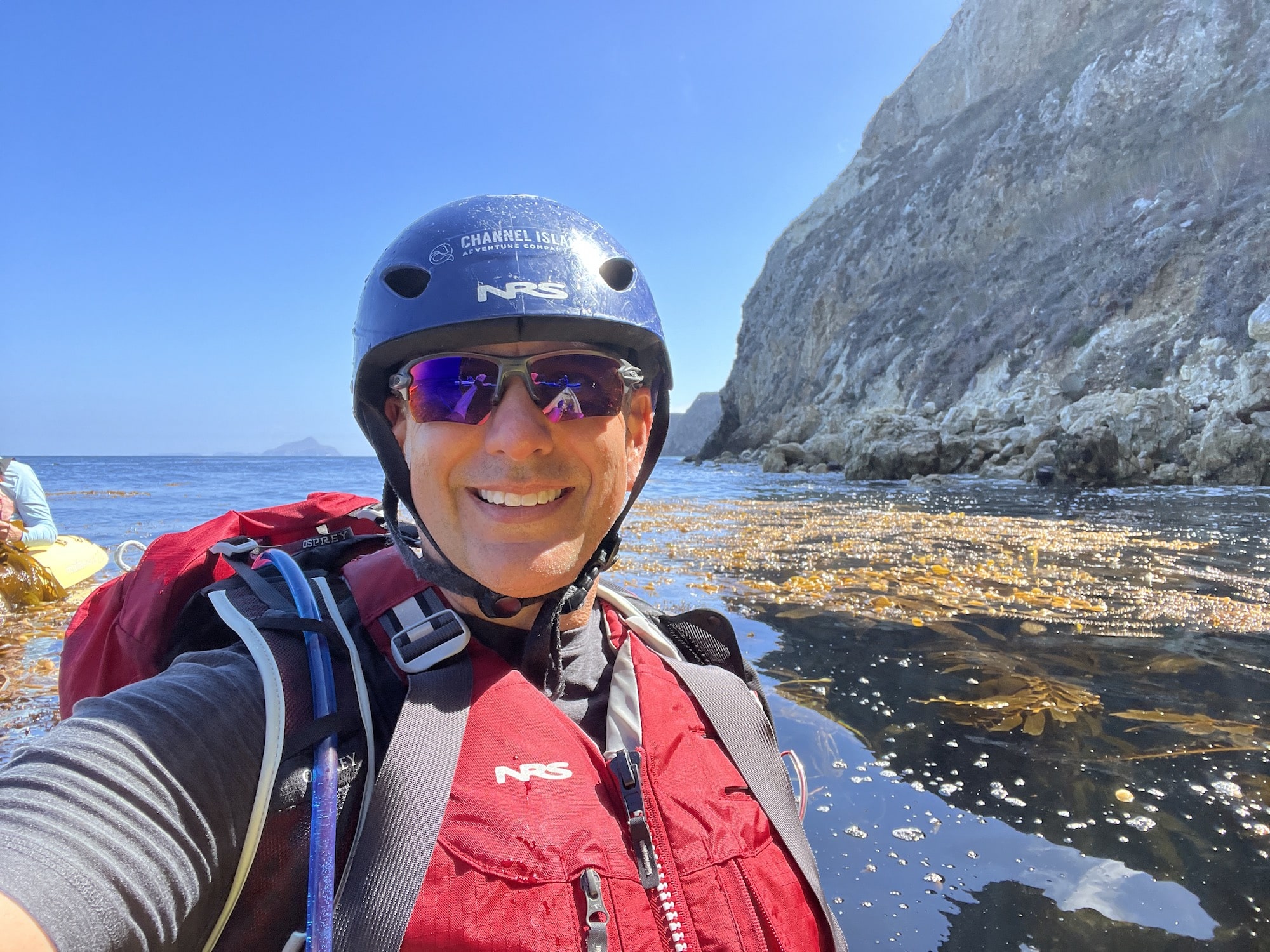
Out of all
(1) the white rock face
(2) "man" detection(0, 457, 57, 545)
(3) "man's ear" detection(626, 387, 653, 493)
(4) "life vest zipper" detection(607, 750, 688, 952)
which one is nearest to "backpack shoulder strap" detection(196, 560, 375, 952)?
(4) "life vest zipper" detection(607, 750, 688, 952)

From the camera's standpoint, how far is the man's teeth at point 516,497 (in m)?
1.67

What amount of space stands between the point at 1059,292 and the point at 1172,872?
39972 mm

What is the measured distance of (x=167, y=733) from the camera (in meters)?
1.12

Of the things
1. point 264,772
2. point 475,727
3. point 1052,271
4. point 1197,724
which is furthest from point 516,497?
point 1052,271

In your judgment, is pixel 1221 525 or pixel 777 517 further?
pixel 777 517

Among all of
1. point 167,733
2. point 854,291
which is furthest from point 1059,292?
point 167,733

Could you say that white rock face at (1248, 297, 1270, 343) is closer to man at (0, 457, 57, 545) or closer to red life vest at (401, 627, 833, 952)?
red life vest at (401, 627, 833, 952)

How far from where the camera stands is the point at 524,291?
72.4 inches

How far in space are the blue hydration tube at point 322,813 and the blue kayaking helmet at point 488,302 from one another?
398 millimetres

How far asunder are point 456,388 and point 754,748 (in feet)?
3.91

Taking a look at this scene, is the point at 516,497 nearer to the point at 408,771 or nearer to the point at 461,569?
the point at 461,569

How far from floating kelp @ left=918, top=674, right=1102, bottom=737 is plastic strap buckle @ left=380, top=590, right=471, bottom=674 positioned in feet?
10.5

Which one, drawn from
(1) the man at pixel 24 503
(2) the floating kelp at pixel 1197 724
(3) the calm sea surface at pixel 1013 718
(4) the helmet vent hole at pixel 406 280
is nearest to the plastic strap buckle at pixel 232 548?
(4) the helmet vent hole at pixel 406 280

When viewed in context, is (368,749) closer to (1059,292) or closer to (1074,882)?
(1074,882)
